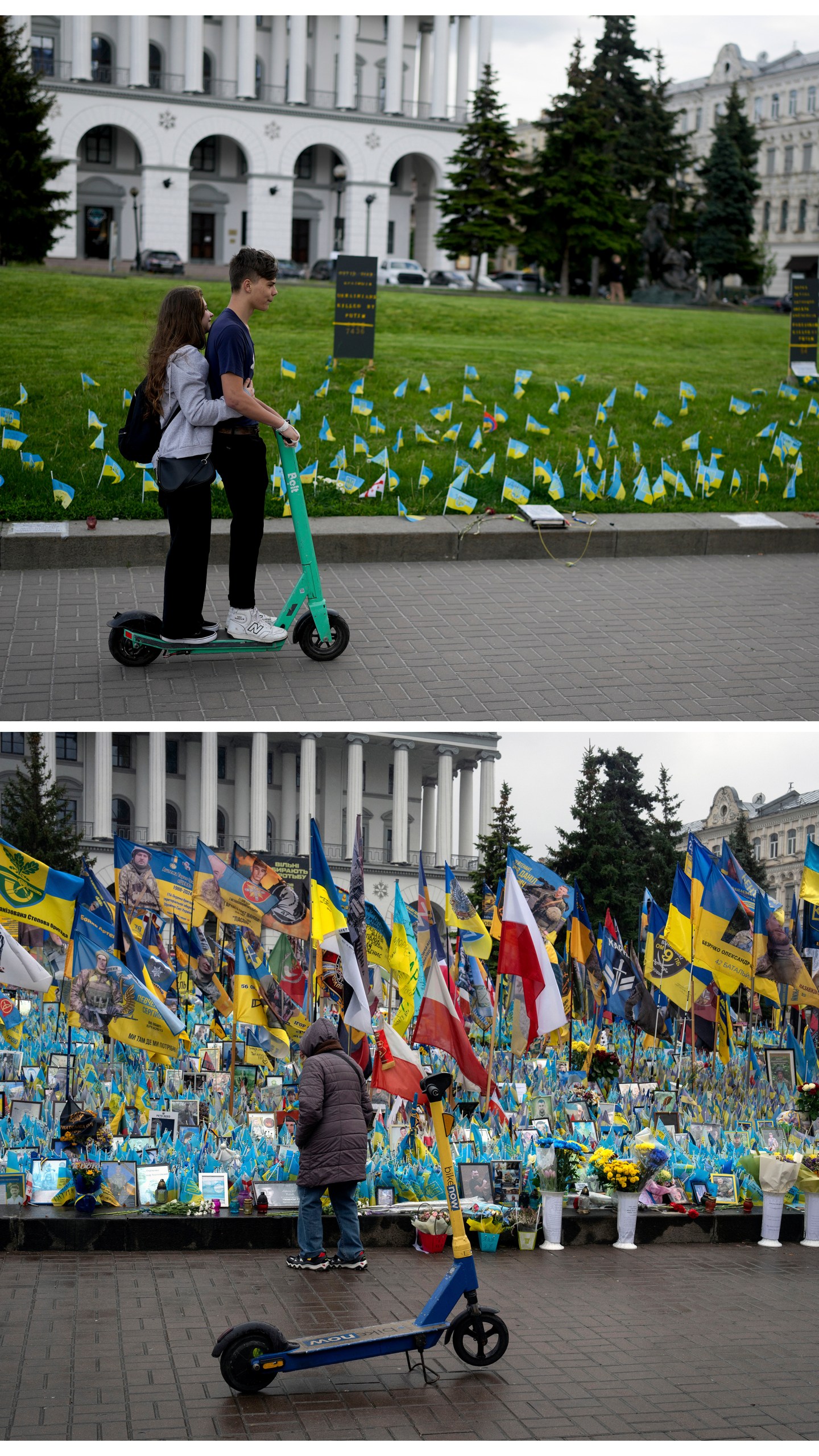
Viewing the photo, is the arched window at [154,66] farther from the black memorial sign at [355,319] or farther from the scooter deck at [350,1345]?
the scooter deck at [350,1345]

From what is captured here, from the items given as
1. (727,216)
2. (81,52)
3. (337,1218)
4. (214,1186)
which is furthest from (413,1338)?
(81,52)

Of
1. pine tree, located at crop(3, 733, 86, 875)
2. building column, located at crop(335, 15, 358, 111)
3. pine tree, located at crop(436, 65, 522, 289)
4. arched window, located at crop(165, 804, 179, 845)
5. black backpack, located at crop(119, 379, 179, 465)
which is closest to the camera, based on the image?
black backpack, located at crop(119, 379, 179, 465)

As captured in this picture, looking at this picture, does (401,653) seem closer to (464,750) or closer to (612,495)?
(612,495)

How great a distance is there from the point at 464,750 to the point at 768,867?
826 inches

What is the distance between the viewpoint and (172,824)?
57031mm

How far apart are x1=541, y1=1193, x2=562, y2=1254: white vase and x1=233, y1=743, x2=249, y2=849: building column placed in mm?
49950

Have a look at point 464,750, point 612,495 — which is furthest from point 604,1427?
point 464,750

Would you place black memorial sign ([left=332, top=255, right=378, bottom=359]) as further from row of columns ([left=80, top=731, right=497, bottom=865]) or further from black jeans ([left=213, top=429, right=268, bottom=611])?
row of columns ([left=80, top=731, right=497, bottom=865])

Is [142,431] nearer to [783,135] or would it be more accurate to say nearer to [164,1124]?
[164,1124]

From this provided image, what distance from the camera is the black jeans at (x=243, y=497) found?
7922mm

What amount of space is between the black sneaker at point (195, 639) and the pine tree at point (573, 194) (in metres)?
36.3

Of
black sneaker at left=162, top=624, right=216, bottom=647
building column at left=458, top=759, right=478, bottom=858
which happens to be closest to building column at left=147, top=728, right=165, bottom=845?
building column at left=458, top=759, right=478, bottom=858

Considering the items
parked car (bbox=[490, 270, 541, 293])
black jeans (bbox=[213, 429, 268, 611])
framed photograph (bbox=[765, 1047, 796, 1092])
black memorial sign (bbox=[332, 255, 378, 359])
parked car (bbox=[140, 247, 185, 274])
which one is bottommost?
framed photograph (bbox=[765, 1047, 796, 1092])

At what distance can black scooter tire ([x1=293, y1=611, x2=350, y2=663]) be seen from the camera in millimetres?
8953
